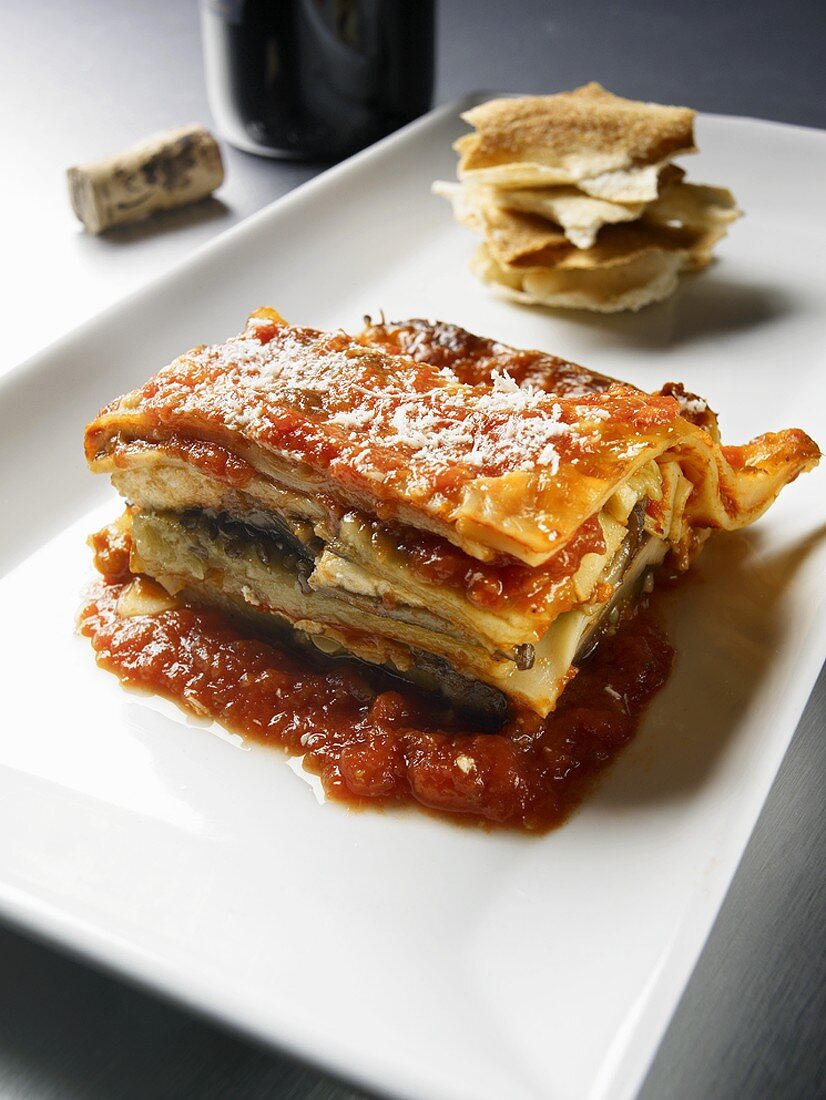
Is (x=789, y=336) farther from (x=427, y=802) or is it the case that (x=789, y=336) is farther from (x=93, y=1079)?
(x=93, y=1079)

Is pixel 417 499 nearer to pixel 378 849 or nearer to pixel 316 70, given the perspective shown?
pixel 378 849

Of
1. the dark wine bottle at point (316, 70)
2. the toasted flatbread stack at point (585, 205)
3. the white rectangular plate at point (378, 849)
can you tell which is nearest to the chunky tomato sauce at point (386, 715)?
the white rectangular plate at point (378, 849)

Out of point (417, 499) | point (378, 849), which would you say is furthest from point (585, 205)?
point (378, 849)

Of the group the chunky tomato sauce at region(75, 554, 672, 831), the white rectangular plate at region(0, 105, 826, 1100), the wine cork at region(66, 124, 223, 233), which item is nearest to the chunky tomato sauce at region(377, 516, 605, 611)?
the chunky tomato sauce at region(75, 554, 672, 831)

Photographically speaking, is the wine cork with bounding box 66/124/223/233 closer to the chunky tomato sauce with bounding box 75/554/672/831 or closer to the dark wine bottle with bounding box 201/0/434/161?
the dark wine bottle with bounding box 201/0/434/161

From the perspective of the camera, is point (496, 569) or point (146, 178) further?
point (146, 178)
